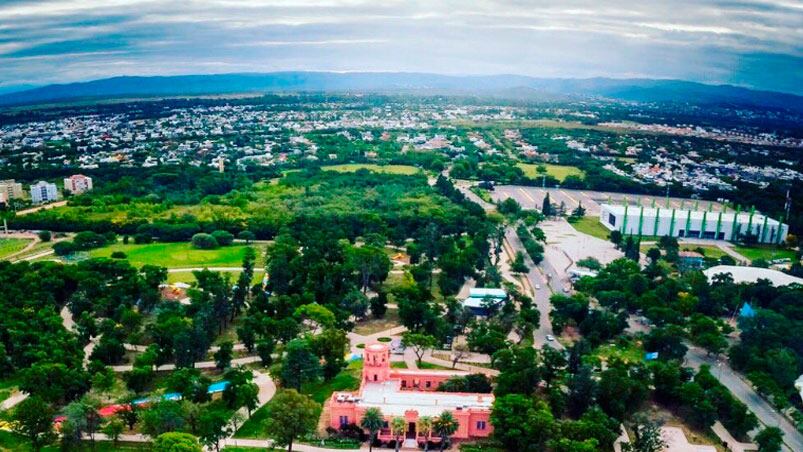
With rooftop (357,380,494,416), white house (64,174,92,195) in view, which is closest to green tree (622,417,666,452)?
rooftop (357,380,494,416)

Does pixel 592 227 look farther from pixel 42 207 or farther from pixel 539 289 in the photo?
pixel 42 207

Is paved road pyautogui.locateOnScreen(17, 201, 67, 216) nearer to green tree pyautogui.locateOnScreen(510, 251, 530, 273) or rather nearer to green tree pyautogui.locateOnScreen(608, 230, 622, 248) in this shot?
green tree pyautogui.locateOnScreen(510, 251, 530, 273)

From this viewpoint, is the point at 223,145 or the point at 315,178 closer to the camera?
the point at 315,178

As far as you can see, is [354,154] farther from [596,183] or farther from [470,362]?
[470,362]

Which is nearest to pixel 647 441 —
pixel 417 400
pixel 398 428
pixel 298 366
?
pixel 417 400

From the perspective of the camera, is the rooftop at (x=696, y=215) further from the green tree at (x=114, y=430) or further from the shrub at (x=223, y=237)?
the green tree at (x=114, y=430)

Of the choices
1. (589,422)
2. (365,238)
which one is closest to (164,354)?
(589,422)
